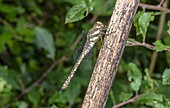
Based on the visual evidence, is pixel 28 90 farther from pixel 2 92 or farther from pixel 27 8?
pixel 27 8

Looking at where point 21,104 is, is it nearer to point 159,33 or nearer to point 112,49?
point 159,33

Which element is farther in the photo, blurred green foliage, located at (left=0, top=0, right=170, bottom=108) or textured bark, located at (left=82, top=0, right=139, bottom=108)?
blurred green foliage, located at (left=0, top=0, right=170, bottom=108)

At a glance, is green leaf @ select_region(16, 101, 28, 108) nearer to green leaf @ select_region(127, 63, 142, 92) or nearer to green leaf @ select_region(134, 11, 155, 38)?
green leaf @ select_region(127, 63, 142, 92)

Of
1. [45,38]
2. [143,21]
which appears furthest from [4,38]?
[143,21]

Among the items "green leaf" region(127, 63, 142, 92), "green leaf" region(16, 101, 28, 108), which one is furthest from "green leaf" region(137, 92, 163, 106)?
"green leaf" region(16, 101, 28, 108)

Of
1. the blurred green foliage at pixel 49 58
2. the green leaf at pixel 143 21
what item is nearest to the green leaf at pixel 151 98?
the green leaf at pixel 143 21
